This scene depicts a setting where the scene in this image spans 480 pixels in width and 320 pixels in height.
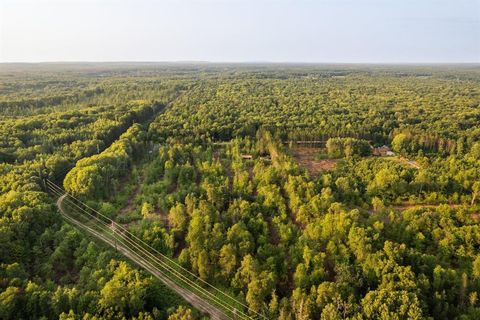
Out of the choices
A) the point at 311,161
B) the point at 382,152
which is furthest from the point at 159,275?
the point at 382,152

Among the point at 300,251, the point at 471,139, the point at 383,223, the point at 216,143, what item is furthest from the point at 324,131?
the point at 300,251

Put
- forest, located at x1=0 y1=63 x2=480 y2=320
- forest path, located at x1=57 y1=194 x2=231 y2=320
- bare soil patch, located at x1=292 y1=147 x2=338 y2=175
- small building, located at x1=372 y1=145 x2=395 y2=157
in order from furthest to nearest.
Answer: small building, located at x1=372 y1=145 x2=395 y2=157, bare soil patch, located at x1=292 y1=147 x2=338 y2=175, forest path, located at x1=57 y1=194 x2=231 y2=320, forest, located at x1=0 y1=63 x2=480 y2=320

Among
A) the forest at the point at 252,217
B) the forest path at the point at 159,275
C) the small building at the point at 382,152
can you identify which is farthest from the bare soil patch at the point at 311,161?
the forest path at the point at 159,275

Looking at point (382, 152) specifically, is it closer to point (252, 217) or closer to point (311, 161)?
point (311, 161)

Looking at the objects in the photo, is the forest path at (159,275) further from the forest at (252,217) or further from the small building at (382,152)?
the small building at (382,152)

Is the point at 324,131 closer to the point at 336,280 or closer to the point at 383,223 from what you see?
the point at 383,223

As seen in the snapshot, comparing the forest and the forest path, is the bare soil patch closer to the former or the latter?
the forest

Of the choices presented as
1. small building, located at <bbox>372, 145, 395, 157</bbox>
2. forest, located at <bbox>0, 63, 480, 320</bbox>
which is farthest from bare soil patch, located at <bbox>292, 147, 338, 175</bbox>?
small building, located at <bbox>372, 145, 395, 157</bbox>
